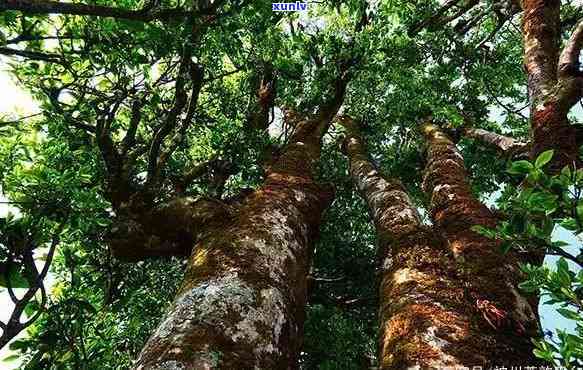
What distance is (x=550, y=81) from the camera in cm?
484

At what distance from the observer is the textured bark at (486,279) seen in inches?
102

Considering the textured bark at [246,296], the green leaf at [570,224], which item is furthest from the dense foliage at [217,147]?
the textured bark at [246,296]

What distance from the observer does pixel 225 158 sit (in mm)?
8266

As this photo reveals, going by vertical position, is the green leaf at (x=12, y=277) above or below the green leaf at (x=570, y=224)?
above

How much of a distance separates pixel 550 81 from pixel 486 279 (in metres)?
2.89

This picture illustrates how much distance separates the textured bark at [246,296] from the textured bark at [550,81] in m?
2.43

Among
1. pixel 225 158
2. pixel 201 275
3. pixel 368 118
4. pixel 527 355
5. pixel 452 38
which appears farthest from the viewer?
pixel 368 118

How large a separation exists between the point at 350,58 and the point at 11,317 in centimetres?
821

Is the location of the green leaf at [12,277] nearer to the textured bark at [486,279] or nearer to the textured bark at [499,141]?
the textured bark at [486,279]

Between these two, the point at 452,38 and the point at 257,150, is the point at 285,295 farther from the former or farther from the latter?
the point at 452,38

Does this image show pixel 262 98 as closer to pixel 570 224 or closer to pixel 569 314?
pixel 570 224

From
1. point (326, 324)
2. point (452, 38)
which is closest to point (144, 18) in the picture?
point (326, 324)

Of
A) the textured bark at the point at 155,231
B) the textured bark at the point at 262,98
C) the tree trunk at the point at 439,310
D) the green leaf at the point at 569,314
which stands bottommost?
the green leaf at the point at 569,314

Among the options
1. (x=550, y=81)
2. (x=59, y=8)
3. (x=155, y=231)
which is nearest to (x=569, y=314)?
(x=59, y=8)
